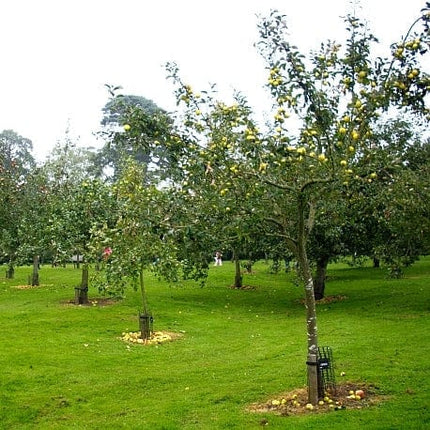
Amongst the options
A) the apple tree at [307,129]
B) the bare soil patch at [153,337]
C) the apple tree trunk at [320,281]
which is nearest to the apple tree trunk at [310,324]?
the apple tree at [307,129]

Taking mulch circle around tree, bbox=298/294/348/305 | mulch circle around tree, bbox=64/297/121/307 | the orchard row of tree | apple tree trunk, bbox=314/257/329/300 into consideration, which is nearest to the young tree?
the orchard row of tree

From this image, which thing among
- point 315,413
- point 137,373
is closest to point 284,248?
point 137,373

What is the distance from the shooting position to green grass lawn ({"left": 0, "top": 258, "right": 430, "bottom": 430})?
1020 cm

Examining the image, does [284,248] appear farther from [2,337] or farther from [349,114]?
[349,114]

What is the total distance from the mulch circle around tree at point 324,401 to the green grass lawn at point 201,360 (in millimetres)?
251

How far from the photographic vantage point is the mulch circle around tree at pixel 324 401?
10.1 m

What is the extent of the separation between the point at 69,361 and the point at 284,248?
38.5 feet

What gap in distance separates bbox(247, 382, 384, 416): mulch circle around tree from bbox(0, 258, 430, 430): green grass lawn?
25cm

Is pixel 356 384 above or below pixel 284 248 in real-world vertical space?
below

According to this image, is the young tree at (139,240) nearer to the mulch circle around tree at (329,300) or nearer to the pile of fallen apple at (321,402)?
the pile of fallen apple at (321,402)

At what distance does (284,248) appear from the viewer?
80.0 feet

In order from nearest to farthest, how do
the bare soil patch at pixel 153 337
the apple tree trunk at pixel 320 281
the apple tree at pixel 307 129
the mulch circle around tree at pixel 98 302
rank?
the apple tree at pixel 307 129
the bare soil patch at pixel 153 337
the mulch circle around tree at pixel 98 302
the apple tree trunk at pixel 320 281

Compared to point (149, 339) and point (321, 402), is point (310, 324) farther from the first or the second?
point (149, 339)

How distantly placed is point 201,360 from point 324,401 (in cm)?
547
